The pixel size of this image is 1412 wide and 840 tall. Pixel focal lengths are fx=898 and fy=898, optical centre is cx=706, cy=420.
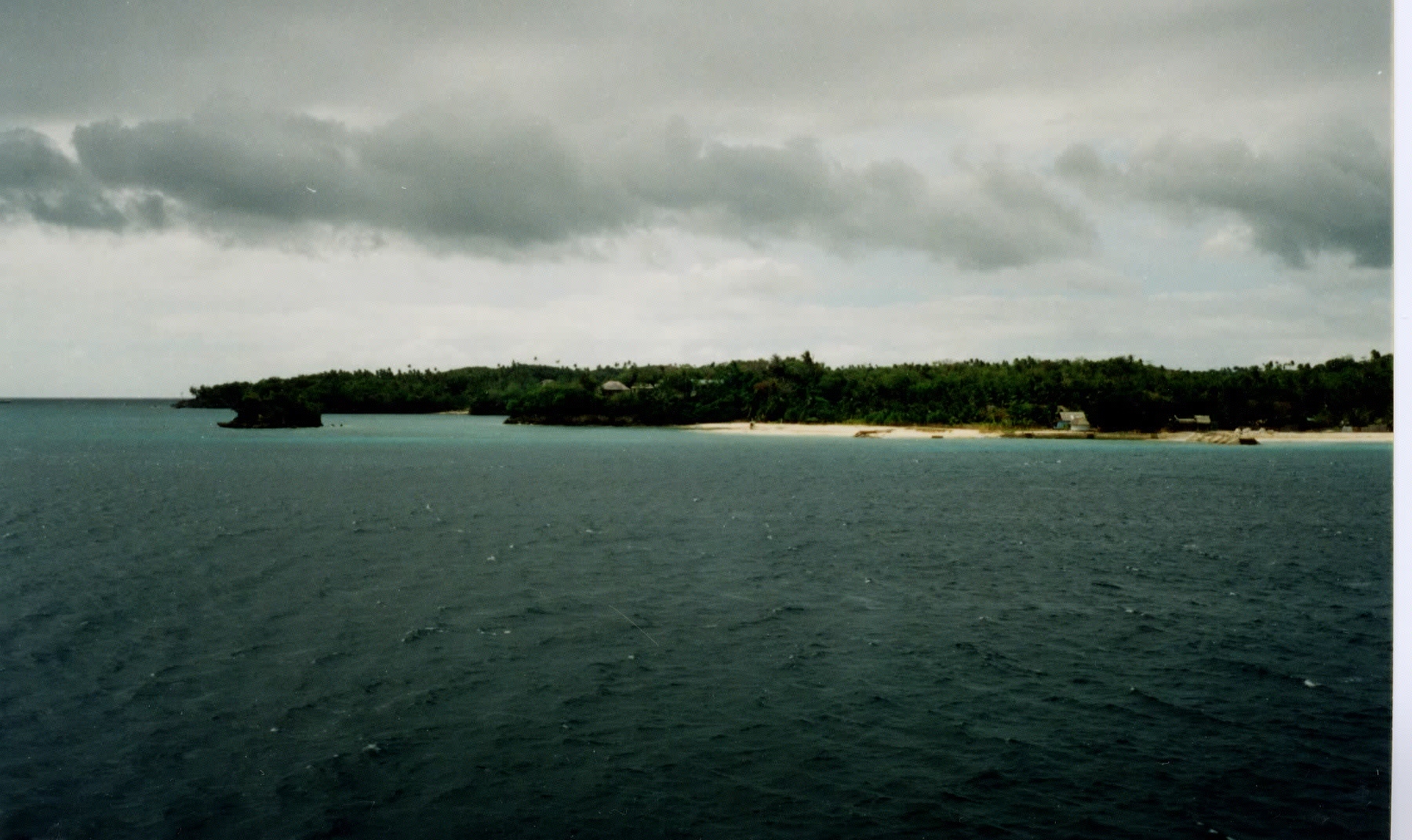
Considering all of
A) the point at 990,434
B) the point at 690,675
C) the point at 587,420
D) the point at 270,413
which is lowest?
the point at 690,675

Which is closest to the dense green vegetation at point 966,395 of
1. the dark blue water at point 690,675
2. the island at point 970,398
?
the island at point 970,398

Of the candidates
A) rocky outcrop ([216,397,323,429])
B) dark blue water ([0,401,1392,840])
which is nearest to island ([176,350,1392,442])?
rocky outcrop ([216,397,323,429])

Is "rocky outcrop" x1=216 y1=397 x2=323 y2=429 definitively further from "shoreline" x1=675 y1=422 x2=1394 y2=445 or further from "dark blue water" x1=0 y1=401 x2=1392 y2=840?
"dark blue water" x1=0 y1=401 x2=1392 y2=840

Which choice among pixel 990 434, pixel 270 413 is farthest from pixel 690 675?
pixel 270 413

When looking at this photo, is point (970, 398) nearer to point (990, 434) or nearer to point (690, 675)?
point (990, 434)

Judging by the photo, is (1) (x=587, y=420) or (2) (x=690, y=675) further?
(1) (x=587, y=420)

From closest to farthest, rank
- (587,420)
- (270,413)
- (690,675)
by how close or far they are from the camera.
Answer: (690,675) → (270,413) → (587,420)
